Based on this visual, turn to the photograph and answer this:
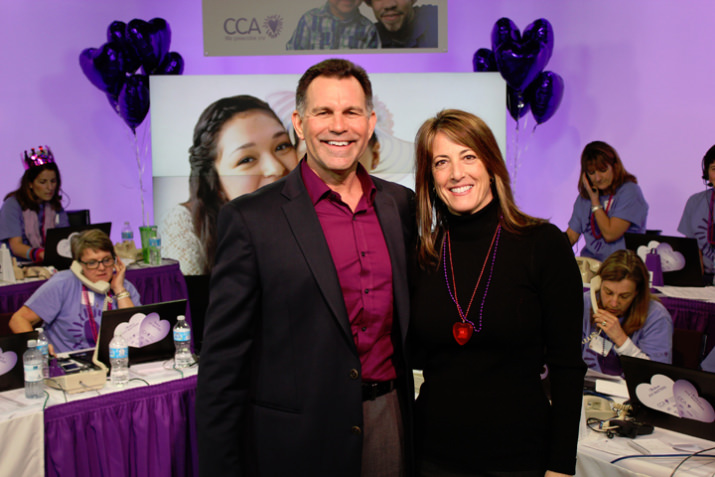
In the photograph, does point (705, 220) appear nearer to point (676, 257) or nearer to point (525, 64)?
point (676, 257)

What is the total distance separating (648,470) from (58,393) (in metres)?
2.29

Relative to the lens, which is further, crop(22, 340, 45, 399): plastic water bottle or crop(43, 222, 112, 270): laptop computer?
crop(43, 222, 112, 270): laptop computer

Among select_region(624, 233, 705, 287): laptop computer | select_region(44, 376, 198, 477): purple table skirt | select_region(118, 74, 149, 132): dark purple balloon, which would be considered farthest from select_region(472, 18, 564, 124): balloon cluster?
select_region(44, 376, 198, 477): purple table skirt

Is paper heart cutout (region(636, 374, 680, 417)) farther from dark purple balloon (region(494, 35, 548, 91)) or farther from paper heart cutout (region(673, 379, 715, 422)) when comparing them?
dark purple balloon (region(494, 35, 548, 91))

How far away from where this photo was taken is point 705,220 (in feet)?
16.5

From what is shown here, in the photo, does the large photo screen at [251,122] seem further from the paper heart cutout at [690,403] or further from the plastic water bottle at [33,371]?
the paper heart cutout at [690,403]

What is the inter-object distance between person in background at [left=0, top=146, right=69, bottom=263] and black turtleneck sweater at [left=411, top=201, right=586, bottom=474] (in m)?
4.88

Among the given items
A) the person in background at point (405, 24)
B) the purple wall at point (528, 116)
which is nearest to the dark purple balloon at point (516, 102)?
the person in background at point (405, 24)

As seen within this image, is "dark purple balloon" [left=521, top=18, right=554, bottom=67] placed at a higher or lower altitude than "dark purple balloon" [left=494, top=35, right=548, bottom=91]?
higher

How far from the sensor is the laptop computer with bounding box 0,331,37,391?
261 cm

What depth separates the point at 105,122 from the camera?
755 cm

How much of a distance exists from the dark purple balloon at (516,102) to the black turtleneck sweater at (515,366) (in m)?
4.88

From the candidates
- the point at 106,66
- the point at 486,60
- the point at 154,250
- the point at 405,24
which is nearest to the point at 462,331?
the point at 154,250

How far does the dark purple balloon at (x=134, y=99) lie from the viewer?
6.07m
